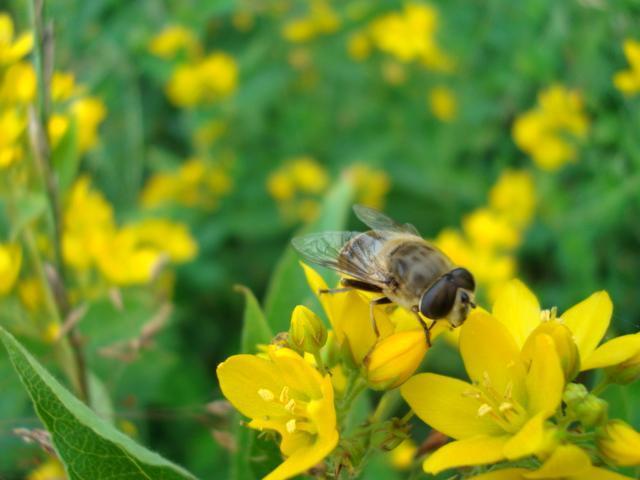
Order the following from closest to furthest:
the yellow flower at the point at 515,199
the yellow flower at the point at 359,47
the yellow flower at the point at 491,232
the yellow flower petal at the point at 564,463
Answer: the yellow flower petal at the point at 564,463
the yellow flower at the point at 491,232
the yellow flower at the point at 515,199
the yellow flower at the point at 359,47

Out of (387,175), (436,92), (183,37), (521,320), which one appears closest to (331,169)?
(387,175)

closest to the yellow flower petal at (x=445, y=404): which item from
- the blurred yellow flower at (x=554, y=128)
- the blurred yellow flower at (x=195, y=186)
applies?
the blurred yellow flower at (x=554, y=128)

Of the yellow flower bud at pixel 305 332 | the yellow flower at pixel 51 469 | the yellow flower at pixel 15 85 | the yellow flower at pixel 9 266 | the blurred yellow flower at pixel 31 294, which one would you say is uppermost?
the yellow flower at pixel 15 85

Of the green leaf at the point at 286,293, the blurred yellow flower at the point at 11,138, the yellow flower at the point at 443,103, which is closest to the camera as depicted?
the green leaf at the point at 286,293

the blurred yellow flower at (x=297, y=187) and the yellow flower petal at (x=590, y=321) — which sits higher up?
the yellow flower petal at (x=590, y=321)

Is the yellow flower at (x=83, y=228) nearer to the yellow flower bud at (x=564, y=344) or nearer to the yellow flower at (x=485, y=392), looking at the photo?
the yellow flower at (x=485, y=392)

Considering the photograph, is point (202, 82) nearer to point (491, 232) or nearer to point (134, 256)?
point (134, 256)

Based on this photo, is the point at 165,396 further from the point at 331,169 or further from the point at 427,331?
the point at 427,331
